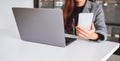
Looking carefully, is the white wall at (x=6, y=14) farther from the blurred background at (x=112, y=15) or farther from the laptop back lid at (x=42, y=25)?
the laptop back lid at (x=42, y=25)

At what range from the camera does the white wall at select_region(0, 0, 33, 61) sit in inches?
37.3

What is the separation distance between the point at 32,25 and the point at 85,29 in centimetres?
33

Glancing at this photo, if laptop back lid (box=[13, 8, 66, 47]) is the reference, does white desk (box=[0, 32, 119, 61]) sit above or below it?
below

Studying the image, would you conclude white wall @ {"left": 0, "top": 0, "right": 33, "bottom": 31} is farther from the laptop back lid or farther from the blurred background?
the laptop back lid

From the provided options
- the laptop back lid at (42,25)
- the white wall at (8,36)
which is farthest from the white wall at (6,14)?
the laptop back lid at (42,25)

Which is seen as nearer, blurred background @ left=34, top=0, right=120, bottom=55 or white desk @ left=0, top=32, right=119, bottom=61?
white desk @ left=0, top=32, right=119, bottom=61

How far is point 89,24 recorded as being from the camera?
1.13m

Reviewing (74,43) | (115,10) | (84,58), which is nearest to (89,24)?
(74,43)

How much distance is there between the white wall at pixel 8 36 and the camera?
0.95m

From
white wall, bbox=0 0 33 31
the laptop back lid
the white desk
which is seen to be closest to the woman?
the white desk

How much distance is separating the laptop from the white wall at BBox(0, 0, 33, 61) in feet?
0.35

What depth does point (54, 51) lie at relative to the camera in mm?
1026

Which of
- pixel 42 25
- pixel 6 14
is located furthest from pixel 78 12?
pixel 6 14

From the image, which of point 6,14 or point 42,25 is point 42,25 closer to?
point 42,25
